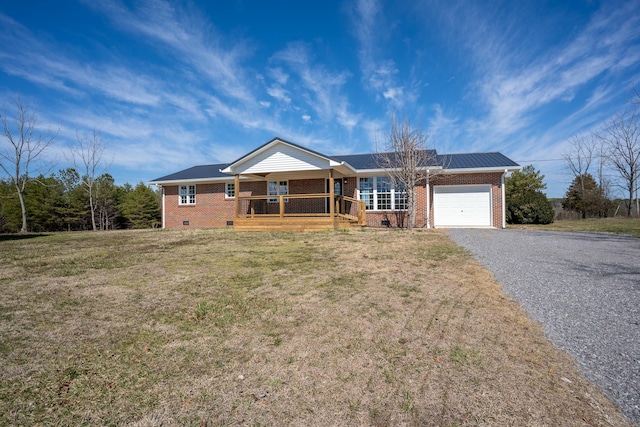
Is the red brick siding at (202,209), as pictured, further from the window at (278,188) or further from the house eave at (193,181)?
the window at (278,188)

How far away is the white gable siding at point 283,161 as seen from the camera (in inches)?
555

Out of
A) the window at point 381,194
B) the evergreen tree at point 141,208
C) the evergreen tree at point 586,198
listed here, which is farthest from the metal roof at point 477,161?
the evergreen tree at point 141,208

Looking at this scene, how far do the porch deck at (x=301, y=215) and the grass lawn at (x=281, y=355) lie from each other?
8426mm

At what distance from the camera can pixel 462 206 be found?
15.6 m

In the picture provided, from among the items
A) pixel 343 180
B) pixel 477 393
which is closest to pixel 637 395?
pixel 477 393

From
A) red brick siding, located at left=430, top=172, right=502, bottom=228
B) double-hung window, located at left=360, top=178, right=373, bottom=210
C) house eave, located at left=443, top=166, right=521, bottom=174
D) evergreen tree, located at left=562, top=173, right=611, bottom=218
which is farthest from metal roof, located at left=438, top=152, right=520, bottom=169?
evergreen tree, located at left=562, top=173, right=611, bottom=218

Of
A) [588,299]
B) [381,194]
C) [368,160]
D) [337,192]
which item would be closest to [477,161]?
[381,194]

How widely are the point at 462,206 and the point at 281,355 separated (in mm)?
14868

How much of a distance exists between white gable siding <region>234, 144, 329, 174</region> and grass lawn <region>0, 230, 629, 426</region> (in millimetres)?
9368

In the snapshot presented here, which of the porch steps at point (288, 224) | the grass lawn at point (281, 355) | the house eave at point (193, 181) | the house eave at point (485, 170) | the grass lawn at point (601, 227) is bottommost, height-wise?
the grass lawn at point (281, 355)

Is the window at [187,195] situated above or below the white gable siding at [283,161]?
below

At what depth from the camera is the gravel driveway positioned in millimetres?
2539

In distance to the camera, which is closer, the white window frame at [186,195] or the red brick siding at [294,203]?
the red brick siding at [294,203]

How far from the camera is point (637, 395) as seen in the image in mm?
2213
